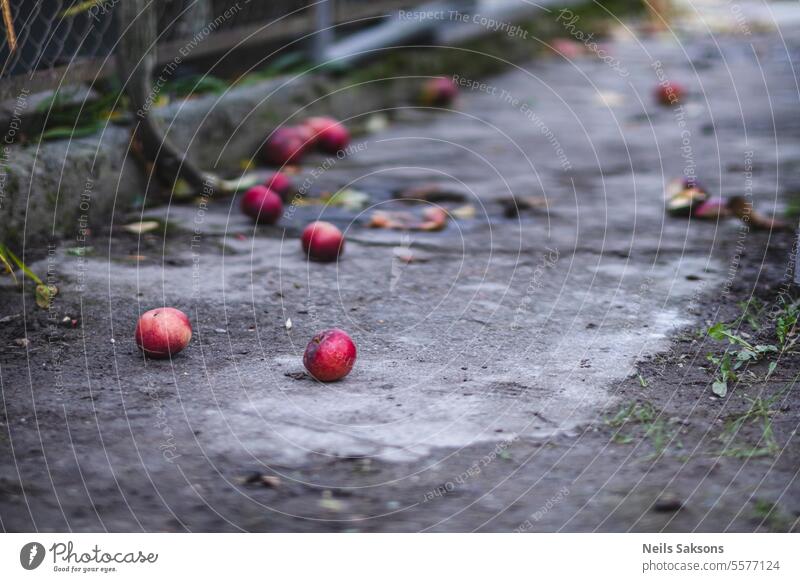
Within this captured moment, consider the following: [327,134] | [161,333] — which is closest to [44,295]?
[161,333]

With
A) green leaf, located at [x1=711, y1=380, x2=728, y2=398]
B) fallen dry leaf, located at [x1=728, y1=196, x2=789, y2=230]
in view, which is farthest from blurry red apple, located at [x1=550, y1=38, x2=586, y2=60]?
green leaf, located at [x1=711, y1=380, x2=728, y2=398]

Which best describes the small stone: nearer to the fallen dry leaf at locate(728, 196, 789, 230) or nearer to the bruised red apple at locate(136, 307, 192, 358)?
the bruised red apple at locate(136, 307, 192, 358)

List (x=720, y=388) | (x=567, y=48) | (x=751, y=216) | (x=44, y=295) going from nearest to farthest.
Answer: (x=720, y=388) → (x=44, y=295) → (x=751, y=216) → (x=567, y=48)

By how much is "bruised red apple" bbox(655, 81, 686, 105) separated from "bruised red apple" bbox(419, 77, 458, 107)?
1.29 meters

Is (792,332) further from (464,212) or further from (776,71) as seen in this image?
(776,71)

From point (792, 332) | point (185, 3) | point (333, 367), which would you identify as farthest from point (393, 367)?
point (185, 3)

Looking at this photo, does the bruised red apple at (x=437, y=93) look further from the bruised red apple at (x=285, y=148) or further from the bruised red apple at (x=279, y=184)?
the bruised red apple at (x=279, y=184)

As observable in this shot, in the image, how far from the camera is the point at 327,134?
14.9ft

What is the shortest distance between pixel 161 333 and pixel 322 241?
87 cm

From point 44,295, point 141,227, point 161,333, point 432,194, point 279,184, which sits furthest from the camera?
point 432,194

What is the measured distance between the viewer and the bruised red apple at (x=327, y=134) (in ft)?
14.8

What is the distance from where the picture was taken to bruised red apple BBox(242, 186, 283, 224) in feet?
11.5

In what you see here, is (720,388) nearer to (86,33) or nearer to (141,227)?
(141,227)

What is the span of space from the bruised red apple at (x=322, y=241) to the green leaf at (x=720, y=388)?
135 cm
